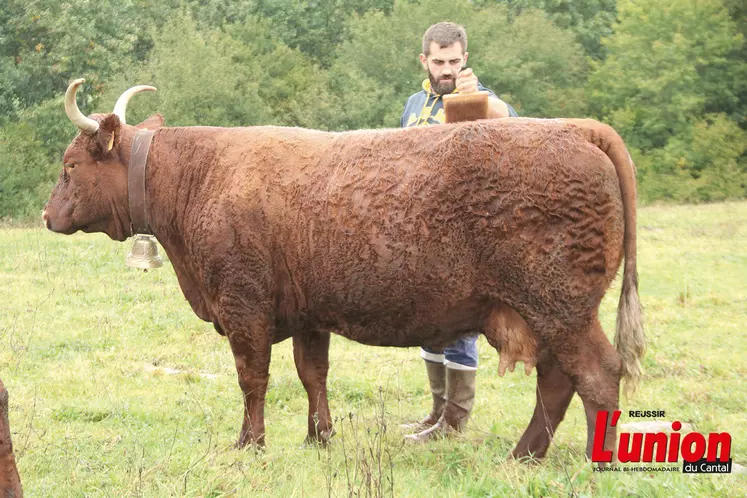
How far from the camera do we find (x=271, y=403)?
6.56 m

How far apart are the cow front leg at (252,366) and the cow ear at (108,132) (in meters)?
1.40

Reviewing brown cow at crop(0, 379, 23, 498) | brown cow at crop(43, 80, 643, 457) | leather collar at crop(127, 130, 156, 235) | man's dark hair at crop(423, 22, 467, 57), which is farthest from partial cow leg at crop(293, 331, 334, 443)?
brown cow at crop(0, 379, 23, 498)

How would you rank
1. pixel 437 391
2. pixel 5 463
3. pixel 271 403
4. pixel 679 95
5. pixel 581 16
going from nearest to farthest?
pixel 5 463 → pixel 437 391 → pixel 271 403 → pixel 679 95 → pixel 581 16

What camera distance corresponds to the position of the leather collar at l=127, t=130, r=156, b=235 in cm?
541

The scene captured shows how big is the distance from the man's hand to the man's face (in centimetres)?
46

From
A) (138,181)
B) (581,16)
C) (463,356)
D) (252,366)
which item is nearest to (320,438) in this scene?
(252,366)

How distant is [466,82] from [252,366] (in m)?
2.14

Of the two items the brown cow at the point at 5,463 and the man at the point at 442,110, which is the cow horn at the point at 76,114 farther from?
the brown cow at the point at 5,463

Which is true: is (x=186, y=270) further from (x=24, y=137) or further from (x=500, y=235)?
(x=24, y=137)

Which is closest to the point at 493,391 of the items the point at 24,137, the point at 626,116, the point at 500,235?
the point at 500,235

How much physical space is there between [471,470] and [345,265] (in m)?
1.31

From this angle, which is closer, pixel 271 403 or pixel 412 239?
pixel 412 239

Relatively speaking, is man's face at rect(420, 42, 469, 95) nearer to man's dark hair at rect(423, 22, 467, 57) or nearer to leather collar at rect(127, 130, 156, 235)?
man's dark hair at rect(423, 22, 467, 57)

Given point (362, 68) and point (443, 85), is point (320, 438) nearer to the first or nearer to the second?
point (443, 85)
